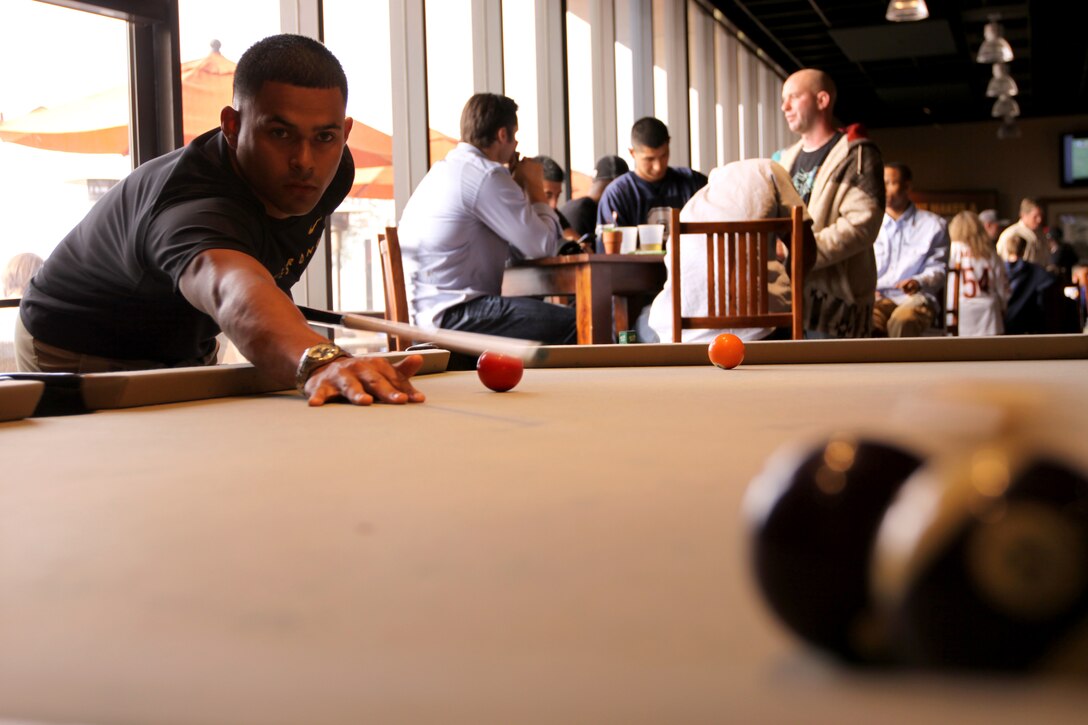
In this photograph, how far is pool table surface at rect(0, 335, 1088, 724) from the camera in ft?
1.36

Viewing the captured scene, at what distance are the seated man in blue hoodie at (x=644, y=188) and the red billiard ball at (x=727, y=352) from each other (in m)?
3.50

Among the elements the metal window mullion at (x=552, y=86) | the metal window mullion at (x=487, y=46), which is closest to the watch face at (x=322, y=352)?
the metal window mullion at (x=487, y=46)

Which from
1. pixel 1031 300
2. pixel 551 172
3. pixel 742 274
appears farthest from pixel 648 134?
pixel 1031 300

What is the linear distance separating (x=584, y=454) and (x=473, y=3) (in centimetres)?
568

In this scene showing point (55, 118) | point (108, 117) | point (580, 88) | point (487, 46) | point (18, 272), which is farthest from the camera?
point (580, 88)

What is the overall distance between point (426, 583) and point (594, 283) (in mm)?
3563

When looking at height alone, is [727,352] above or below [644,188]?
below

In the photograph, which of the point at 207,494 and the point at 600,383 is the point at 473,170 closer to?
the point at 600,383

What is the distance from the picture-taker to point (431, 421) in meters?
1.44

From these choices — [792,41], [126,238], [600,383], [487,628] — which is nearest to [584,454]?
[487,628]

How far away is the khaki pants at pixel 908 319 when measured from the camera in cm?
549

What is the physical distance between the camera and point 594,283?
4.13 m

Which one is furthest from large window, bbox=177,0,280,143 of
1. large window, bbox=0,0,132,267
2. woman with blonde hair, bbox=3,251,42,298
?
woman with blonde hair, bbox=3,251,42,298

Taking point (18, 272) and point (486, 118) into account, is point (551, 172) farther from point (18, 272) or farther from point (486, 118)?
point (18, 272)
